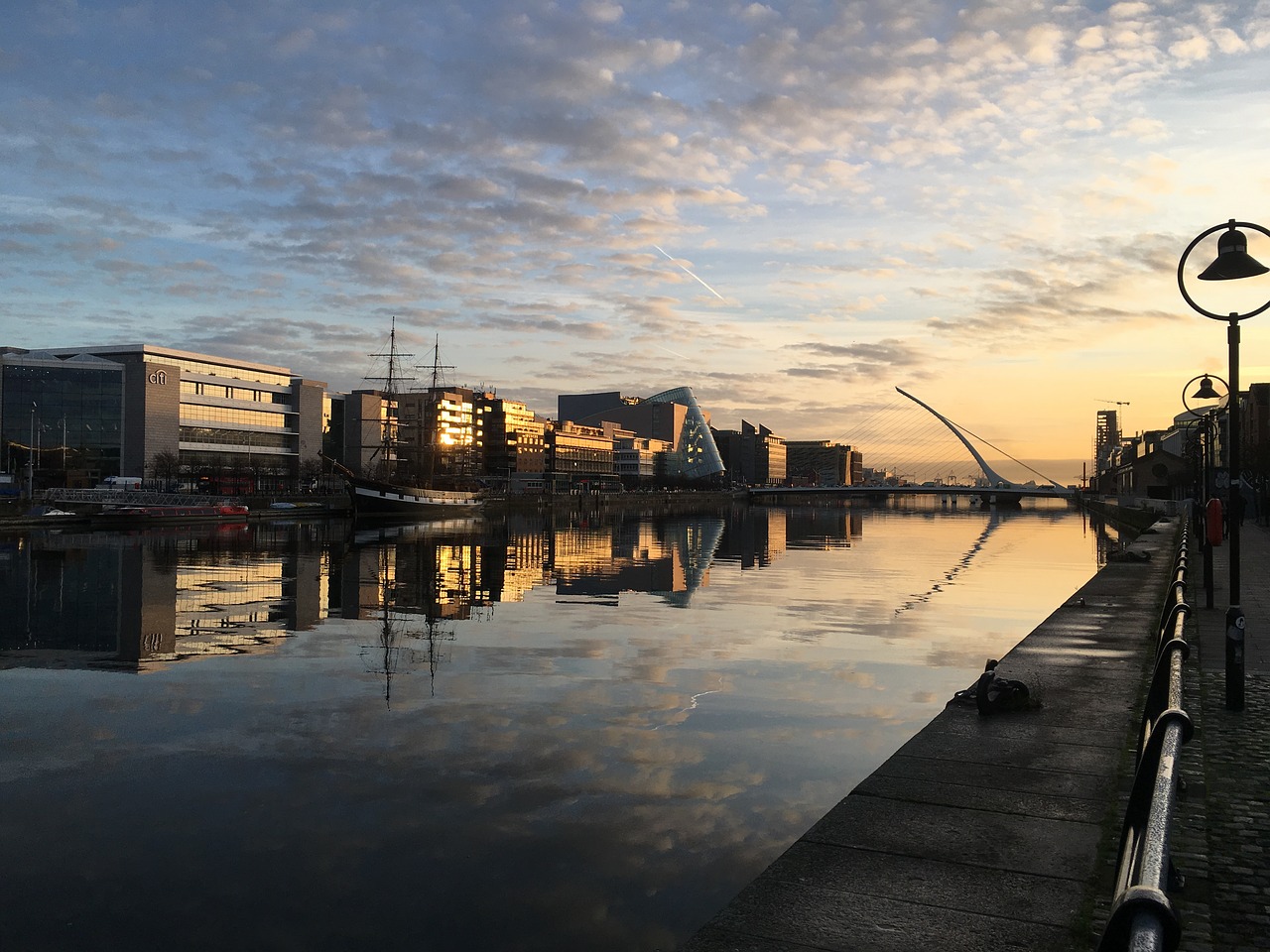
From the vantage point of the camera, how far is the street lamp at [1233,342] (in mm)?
9789

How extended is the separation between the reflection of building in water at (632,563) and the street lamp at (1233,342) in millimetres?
14052

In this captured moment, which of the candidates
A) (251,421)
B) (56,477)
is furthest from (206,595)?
(251,421)

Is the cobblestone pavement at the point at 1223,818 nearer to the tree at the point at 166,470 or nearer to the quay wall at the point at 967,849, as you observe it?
the quay wall at the point at 967,849

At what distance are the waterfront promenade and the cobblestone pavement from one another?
1 centimetres

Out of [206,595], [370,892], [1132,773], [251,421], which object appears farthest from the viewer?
[251,421]

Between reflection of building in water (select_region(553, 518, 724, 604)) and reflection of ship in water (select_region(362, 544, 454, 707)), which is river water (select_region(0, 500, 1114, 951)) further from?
reflection of building in water (select_region(553, 518, 724, 604))

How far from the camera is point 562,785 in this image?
9484 mm

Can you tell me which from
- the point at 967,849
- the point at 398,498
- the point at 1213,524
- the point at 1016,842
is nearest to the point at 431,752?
the point at 967,849

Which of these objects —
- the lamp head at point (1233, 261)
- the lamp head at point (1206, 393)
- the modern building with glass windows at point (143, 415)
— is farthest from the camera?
the modern building with glass windows at point (143, 415)

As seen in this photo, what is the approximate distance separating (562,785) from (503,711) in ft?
10.8

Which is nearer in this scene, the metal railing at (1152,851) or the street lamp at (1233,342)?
the metal railing at (1152,851)

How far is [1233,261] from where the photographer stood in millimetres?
11664

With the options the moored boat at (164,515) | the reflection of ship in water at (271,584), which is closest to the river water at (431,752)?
the reflection of ship in water at (271,584)

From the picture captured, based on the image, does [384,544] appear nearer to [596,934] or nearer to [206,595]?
[206,595]
